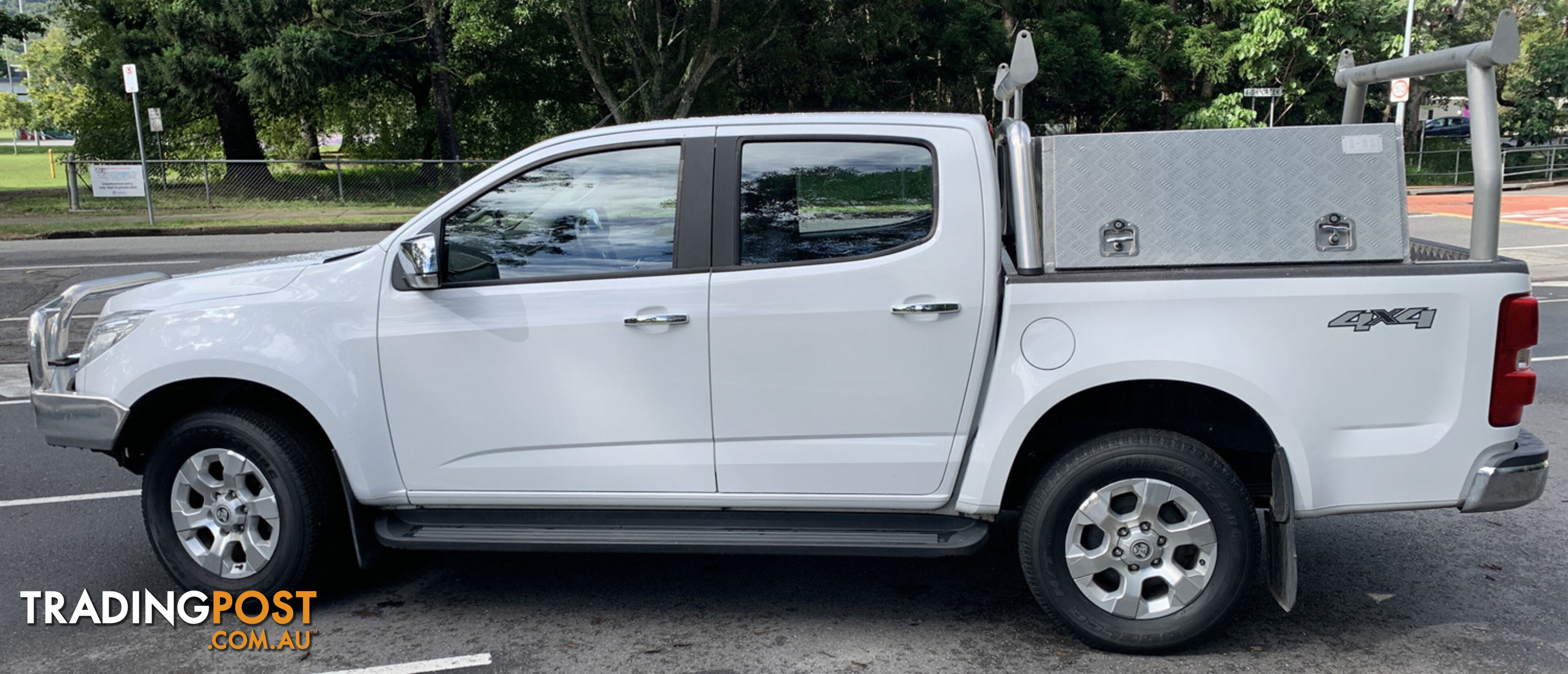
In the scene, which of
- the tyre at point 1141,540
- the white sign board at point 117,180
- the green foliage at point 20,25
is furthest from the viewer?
the green foliage at point 20,25

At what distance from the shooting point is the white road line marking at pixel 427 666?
Answer: 4.00m

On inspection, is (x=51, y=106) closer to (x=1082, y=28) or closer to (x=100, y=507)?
(x=1082, y=28)

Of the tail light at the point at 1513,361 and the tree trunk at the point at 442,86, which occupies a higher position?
the tree trunk at the point at 442,86

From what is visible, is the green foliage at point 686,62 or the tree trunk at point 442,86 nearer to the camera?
the green foliage at point 686,62

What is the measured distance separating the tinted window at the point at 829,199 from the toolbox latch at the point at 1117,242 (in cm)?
59

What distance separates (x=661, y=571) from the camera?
501 cm

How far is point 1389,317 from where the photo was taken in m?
3.84

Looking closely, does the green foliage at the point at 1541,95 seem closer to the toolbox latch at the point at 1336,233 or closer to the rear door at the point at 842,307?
the toolbox latch at the point at 1336,233

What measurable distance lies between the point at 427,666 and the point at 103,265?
1475 cm

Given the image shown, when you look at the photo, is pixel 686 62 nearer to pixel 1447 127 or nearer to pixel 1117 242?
pixel 1117 242

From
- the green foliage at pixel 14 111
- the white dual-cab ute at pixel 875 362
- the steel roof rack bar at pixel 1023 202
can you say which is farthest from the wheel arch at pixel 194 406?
the green foliage at pixel 14 111

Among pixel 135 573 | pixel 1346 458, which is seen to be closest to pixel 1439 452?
pixel 1346 458

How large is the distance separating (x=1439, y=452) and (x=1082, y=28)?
101 feet

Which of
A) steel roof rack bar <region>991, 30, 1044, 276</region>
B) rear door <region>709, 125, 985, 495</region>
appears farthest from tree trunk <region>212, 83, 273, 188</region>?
steel roof rack bar <region>991, 30, 1044, 276</region>
